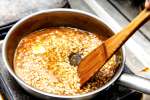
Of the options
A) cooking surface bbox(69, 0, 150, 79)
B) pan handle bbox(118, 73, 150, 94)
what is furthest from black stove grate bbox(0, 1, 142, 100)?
cooking surface bbox(69, 0, 150, 79)

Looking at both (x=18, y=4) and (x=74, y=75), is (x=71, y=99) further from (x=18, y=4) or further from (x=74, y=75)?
(x=18, y=4)

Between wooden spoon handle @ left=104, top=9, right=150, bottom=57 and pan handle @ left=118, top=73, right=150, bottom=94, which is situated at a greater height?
wooden spoon handle @ left=104, top=9, right=150, bottom=57

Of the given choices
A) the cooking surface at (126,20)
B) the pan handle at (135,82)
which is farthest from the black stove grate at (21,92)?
the cooking surface at (126,20)

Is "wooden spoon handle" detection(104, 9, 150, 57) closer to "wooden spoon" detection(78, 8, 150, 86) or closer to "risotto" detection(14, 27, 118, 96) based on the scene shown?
"wooden spoon" detection(78, 8, 150, 86)

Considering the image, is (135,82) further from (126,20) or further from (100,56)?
(126,20)

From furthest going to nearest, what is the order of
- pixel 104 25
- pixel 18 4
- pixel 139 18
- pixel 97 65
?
pixel 18 4, pixel 104 25, pixel 97 65, pixel 139 18

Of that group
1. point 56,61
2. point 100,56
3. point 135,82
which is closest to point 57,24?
point 56,61

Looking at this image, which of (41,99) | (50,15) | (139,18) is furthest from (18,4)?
(139,18)
